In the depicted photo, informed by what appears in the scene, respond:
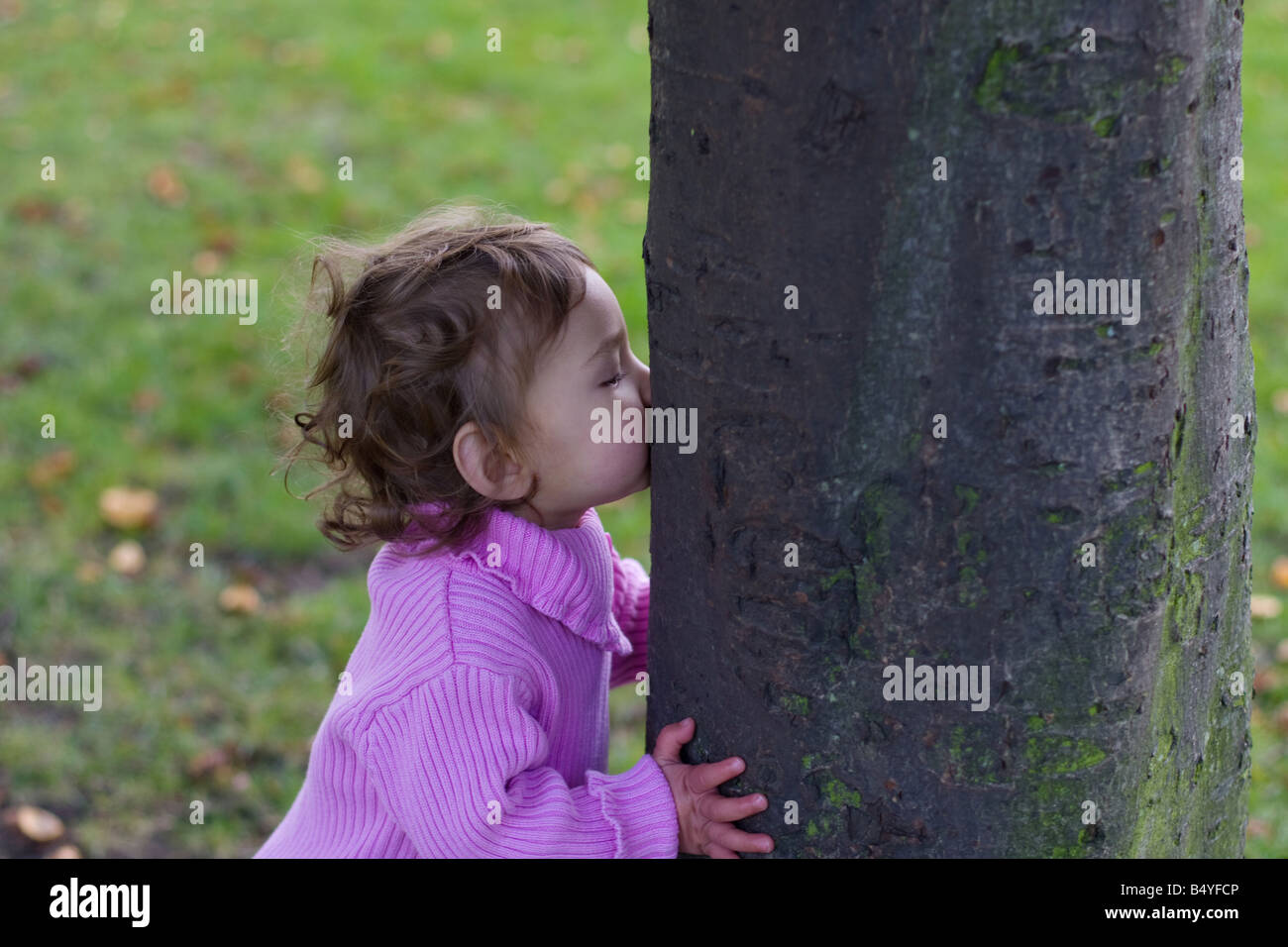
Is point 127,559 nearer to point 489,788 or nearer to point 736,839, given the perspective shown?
point 489,788

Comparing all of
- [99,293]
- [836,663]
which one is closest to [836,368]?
[836,663]

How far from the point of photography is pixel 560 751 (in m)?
1.86

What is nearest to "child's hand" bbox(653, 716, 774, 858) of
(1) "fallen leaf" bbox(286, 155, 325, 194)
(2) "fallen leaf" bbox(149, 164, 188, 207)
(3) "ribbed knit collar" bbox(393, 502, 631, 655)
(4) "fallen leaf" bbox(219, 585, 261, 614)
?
(3) "ribbed knit collar" bbox(393, 502, 631, 655)

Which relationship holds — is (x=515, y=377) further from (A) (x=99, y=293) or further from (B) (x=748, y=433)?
(A) (x=99, y=293)

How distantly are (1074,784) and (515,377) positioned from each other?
2.77ft

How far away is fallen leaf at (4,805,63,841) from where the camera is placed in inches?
109

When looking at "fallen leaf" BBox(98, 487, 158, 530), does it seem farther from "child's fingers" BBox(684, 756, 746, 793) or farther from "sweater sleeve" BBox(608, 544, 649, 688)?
"child's fingers" BBox(684, 756, 746, 793)

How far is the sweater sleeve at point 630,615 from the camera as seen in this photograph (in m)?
2.10

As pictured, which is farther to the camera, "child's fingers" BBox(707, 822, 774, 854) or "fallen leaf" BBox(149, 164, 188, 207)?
"fallen leaf" BBox(149, 164, 188, 207)

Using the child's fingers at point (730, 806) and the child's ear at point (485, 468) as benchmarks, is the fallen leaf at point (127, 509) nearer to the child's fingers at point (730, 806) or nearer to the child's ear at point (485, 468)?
the child's ear at point (485, 468)

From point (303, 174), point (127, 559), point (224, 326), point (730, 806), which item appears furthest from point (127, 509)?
point (730, 806)

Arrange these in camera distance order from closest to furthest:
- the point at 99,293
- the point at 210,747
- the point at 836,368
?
the point at 836,368 → the point at 210,747 → the point at 99,293

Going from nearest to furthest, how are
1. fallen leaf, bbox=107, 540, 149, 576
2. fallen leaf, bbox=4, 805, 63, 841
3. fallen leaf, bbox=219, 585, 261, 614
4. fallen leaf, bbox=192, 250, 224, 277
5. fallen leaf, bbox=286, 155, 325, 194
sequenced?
fallen leaf, bbox=4, 805, 63, 841 < fallen leaf, bbox=219, 585, 261, 614 < fallen leaf, bbox=107, 540, 149, 576 < fallen leaf, bbox=192, 250, 224, 277 < fallen leaf, bbox=286, 155, 325, 194

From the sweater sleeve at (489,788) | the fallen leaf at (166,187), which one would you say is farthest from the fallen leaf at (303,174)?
the sweater sleeve at (489,788)
